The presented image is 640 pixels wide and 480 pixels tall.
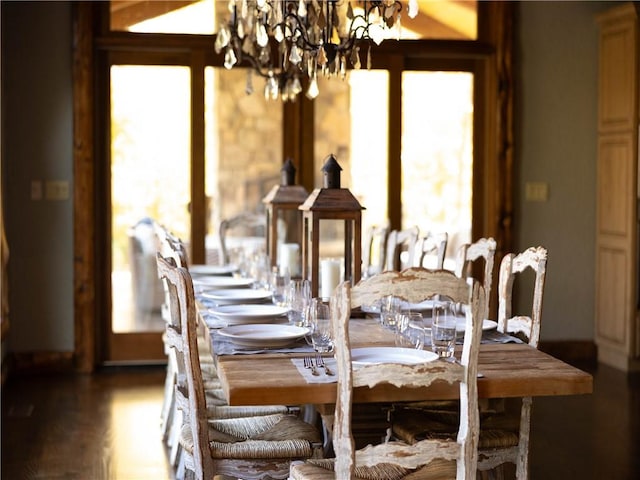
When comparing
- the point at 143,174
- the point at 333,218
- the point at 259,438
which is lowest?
the point at 259,438

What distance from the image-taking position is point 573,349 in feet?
23.0

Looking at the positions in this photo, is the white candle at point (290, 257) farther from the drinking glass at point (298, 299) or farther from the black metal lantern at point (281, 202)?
the drinking glass at point (298, 299)

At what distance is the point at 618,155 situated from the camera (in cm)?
668

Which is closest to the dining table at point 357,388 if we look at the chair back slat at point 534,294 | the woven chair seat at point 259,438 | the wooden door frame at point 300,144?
the woven chair seat at point 259,438

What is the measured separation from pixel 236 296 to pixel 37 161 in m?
2.66

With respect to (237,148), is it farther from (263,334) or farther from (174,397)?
(263,334)

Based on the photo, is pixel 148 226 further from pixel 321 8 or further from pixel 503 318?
pixel 503 318

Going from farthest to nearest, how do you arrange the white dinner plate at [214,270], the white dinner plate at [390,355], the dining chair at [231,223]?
the dining chair at [231,223], the white dinner plate at [214,270], the white dinner plate at [390,355]

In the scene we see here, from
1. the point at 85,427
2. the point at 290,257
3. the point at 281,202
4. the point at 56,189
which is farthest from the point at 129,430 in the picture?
the point at 56,189

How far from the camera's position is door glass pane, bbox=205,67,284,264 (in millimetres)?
6637

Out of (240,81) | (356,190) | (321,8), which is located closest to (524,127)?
(356,190)

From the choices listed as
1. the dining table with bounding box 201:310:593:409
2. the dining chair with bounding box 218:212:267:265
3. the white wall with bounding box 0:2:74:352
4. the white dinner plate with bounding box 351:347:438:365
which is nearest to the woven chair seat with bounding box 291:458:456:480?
the dining table with bounding box 201:310:593:409

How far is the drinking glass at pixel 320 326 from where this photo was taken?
3.01 m

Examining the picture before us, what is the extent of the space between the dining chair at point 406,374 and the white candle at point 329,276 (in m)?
1.37
